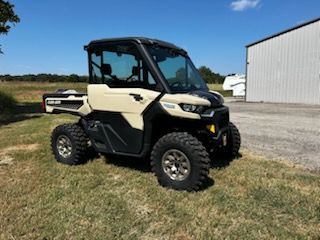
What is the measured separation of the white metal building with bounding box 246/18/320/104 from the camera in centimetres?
2198

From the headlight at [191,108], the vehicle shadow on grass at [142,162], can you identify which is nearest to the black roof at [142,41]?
the headlight at [191,108]

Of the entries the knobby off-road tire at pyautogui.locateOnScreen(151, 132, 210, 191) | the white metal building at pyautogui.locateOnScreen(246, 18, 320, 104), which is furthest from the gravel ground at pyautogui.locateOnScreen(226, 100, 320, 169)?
the white metal building at pyautogui.locateOnScreen(246, 18, 320, 104)

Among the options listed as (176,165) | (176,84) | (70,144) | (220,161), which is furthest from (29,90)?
(176,165)

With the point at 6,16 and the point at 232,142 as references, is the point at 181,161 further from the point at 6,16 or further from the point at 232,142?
the point at 6,16

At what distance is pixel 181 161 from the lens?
15.7 feet

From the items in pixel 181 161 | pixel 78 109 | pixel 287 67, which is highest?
pixel 287 67

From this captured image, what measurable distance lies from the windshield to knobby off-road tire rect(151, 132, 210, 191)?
0.78 meters

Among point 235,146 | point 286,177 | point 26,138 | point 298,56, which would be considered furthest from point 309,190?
point 298,56

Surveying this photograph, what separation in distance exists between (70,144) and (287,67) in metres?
20.4

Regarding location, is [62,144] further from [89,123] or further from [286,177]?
[286,177]

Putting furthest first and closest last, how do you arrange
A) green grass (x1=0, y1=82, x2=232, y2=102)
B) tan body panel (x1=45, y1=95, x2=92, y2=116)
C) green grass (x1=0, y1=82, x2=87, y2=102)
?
green grass (x1=0, y1=82, x2=232, y2=102) → green grass (x1=0, y1=82, x2=87, y2=102) → tan body panel (x1=45, y1=95, x2=92, y2=116)

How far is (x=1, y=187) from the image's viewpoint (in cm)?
506

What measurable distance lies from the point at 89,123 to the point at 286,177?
10.9 ft

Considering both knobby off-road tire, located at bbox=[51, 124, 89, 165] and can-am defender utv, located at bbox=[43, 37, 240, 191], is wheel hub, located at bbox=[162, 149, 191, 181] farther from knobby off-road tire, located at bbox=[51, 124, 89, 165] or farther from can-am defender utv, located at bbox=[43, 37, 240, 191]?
knobby off-road tire, located at bbox=[51, 124, 89, 165]
